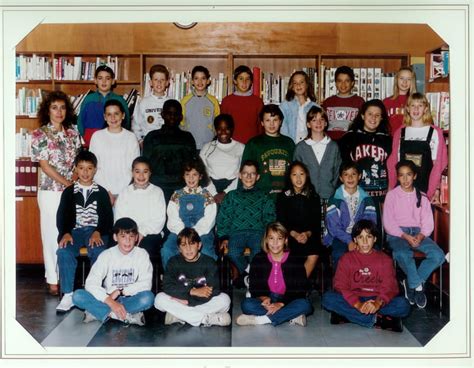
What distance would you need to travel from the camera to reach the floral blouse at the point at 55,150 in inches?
176

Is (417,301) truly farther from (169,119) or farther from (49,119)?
(49,119)

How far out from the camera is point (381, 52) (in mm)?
4703

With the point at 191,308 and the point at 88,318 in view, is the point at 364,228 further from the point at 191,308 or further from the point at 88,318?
the point at 88,318

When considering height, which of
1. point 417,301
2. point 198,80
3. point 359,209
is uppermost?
point 198,80

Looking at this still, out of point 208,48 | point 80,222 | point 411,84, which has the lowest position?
point 80,222

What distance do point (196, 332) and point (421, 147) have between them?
1.74m

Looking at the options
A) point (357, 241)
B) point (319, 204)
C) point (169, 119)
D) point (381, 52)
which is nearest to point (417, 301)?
point (357, 241)

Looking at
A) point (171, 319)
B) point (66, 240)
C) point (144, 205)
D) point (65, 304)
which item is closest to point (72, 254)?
point (66, 240)

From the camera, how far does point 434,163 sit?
423cm

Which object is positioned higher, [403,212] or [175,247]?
→ [403,212]

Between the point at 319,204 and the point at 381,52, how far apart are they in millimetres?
1124

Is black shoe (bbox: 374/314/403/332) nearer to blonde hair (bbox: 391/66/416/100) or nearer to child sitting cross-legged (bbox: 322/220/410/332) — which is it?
child sitting cross-legged (bbox: 322/220/410/332)

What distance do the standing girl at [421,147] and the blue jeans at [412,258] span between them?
27 centimetres

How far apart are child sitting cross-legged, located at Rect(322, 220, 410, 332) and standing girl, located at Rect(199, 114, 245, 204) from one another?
864 mm
